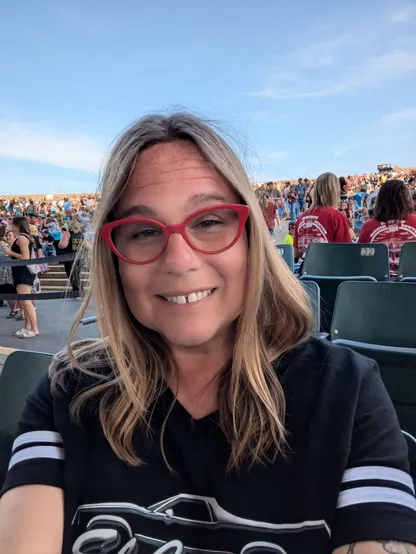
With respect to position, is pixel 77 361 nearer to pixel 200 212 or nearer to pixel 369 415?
pixel 200 212

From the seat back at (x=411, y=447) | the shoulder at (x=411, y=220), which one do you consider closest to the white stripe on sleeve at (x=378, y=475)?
the seat back at (x=411, y=447)

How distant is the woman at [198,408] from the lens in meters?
0.86

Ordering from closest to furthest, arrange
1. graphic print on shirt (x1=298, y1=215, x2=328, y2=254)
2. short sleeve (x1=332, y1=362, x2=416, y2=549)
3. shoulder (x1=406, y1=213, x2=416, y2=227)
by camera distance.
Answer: short sleeve (x1=332, y1=362, x2=416, y2=549) → shoulder (x1=406, y1=213, x2=416, y2=227) → graphic print on shirt (x1=298, y1=215, x2=328, y2=254)

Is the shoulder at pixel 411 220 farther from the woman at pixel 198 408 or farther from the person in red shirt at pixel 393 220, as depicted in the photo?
the woman at pixel 198 408

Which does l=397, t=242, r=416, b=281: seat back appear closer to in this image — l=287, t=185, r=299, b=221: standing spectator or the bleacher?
the bleacher

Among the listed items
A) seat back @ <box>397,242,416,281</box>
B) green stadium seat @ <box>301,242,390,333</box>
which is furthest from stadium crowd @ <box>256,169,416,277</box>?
green stadium seat @ <box>301,242,390,333</box>

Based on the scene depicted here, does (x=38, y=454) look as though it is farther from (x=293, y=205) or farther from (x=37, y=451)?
(x=293, y=205)

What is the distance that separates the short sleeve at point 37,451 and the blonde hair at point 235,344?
7 centimetres

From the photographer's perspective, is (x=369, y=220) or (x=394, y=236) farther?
(x=369, y=220)

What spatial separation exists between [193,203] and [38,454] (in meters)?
0.69

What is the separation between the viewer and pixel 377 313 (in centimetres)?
237

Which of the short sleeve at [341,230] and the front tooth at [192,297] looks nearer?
the front tooth at [192,297]

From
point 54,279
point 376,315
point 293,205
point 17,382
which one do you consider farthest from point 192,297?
point 293,205

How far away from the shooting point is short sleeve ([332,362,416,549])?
2.58 feet
